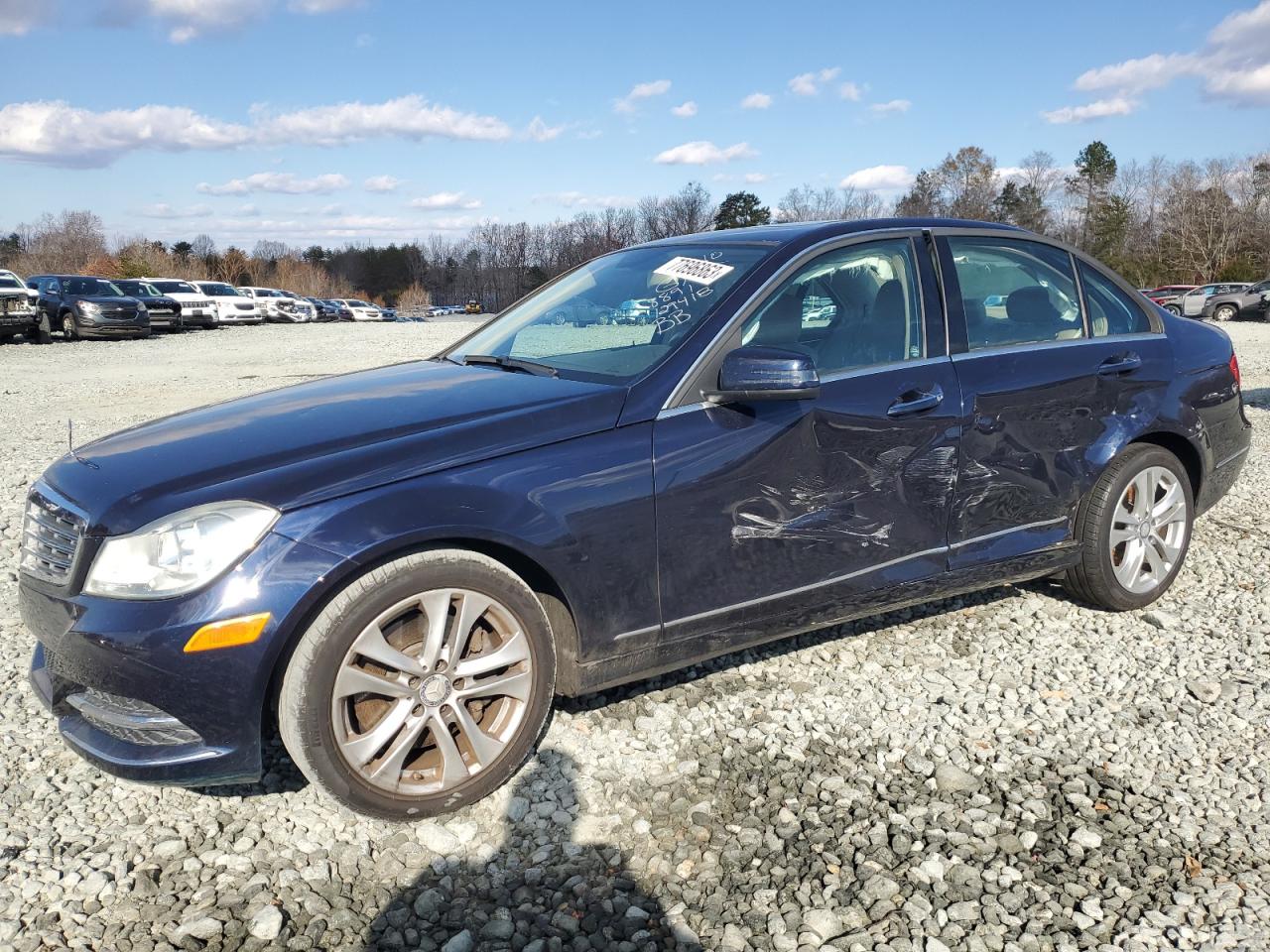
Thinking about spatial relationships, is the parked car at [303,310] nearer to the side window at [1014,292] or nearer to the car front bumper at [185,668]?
the side window at [1014,292]

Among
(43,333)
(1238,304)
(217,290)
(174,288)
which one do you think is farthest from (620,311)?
(217,290)

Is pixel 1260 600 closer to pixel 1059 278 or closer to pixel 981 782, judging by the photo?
pixel 1059 278

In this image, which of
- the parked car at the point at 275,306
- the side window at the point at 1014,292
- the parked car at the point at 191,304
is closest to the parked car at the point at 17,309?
the parked car at the point at 191,304

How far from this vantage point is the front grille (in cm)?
277

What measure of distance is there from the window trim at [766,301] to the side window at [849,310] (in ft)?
0.05

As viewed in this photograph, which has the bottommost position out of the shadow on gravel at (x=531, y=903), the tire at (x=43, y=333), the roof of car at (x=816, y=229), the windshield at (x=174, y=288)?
the shadow on gravel at (x=531, y=903)

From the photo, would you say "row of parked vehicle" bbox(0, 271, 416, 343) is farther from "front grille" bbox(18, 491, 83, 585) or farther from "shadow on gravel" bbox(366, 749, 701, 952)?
"shadow on gravel" bbox(366, 749, 701, 952)

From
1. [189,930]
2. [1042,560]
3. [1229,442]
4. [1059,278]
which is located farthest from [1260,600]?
[189,930]

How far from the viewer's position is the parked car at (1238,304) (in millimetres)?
34281

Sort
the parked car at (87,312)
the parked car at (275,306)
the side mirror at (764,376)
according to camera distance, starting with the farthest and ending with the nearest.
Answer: the parked car at (275,306)
the parked car at (87,312)
the side mirror at (764,376)

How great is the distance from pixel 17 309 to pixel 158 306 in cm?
732

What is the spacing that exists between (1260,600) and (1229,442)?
0.76 meters

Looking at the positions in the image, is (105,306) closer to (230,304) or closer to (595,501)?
(230,304)

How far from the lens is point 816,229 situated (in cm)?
378
